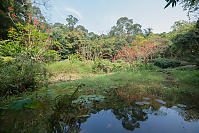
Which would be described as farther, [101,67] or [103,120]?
[101,67]

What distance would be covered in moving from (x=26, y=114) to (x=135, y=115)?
3.24ft

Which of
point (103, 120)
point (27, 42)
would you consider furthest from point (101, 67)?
point (103, 120)

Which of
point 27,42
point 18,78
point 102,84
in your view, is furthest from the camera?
point 27,42

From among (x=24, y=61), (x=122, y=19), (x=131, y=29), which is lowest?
(x=24, y=61)

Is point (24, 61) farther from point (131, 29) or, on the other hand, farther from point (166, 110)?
point (131, 29)

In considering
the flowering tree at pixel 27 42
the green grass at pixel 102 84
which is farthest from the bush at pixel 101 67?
the flowering tree at pixel 27 42

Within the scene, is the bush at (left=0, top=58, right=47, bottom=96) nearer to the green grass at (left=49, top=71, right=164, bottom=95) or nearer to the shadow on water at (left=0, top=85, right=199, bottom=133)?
the green grass at (left=49, top=71, right=164, bottom=95)

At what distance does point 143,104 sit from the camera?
42.9 inches

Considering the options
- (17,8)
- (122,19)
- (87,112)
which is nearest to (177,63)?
(87,112)

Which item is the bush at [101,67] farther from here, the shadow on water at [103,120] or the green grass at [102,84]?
the shadow on water at [103,120]

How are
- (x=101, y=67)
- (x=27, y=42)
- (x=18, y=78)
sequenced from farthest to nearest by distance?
1. (x=101, y=67)
2. (x=27, y=42)
3. (x=18, y=78)

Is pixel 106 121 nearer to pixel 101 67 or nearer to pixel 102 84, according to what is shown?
pixel 102 84

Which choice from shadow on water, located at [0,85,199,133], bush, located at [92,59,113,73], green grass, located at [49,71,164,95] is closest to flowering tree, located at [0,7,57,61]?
green grass, located at [49,71,164,95]

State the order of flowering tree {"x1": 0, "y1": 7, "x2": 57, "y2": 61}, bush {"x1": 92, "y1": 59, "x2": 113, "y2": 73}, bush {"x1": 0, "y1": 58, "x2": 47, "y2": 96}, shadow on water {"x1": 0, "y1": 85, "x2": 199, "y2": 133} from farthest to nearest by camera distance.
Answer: bush {"x1": 92, "y1": 59, "x2": 113, "y2": 73} → flowering tree {"x1": 0, "y1": 7, "x2": 57, "y2": 61} → bush {"x1": 0, "y1": 58, "x2": 47, "y2": 96} → shadow on water {"x1": 0, "y1": 85, "x2": 199, "y2": 133}
